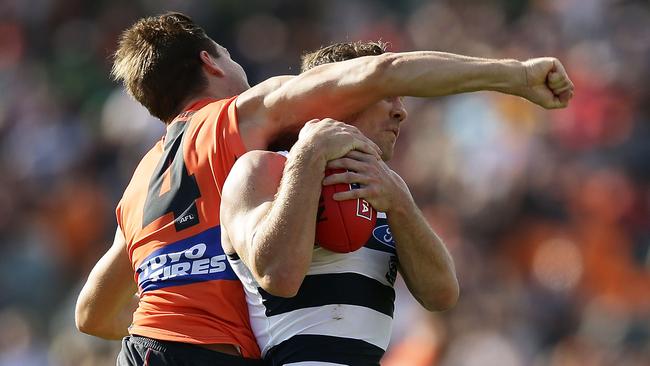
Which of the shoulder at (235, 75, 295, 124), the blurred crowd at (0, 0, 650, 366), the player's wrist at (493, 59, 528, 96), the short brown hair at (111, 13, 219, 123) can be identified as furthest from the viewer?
the blurred crowd at (0, 0, 650, 366)

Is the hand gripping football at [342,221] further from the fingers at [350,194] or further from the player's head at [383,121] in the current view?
the player's head at [383,121]

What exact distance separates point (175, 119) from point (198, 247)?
2.19 ft

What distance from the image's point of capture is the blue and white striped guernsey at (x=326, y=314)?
Result: 4.11 meters

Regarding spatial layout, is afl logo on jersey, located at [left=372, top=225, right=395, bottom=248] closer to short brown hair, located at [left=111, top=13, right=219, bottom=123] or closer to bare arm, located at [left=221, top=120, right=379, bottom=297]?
bare arm, located at [left=221, top=120, right=379, bottom=297]

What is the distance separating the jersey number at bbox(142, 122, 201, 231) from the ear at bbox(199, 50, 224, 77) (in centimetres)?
39

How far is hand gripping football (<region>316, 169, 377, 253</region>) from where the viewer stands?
3967 mm

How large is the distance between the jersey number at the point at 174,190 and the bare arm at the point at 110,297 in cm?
47

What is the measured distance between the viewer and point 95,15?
14.0 m

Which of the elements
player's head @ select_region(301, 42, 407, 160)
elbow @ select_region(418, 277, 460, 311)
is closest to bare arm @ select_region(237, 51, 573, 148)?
player's head @ select_region(301, 42, 407, 160)

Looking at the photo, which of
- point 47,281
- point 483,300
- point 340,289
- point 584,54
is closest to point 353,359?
point 340,289

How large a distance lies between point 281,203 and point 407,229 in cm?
50

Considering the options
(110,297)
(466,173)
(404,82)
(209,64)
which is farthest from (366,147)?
(466,173)

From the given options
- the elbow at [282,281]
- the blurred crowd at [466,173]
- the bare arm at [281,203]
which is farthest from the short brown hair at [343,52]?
the blurred crowd at [466,173]

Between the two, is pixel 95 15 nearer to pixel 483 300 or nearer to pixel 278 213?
pixel 483 300
